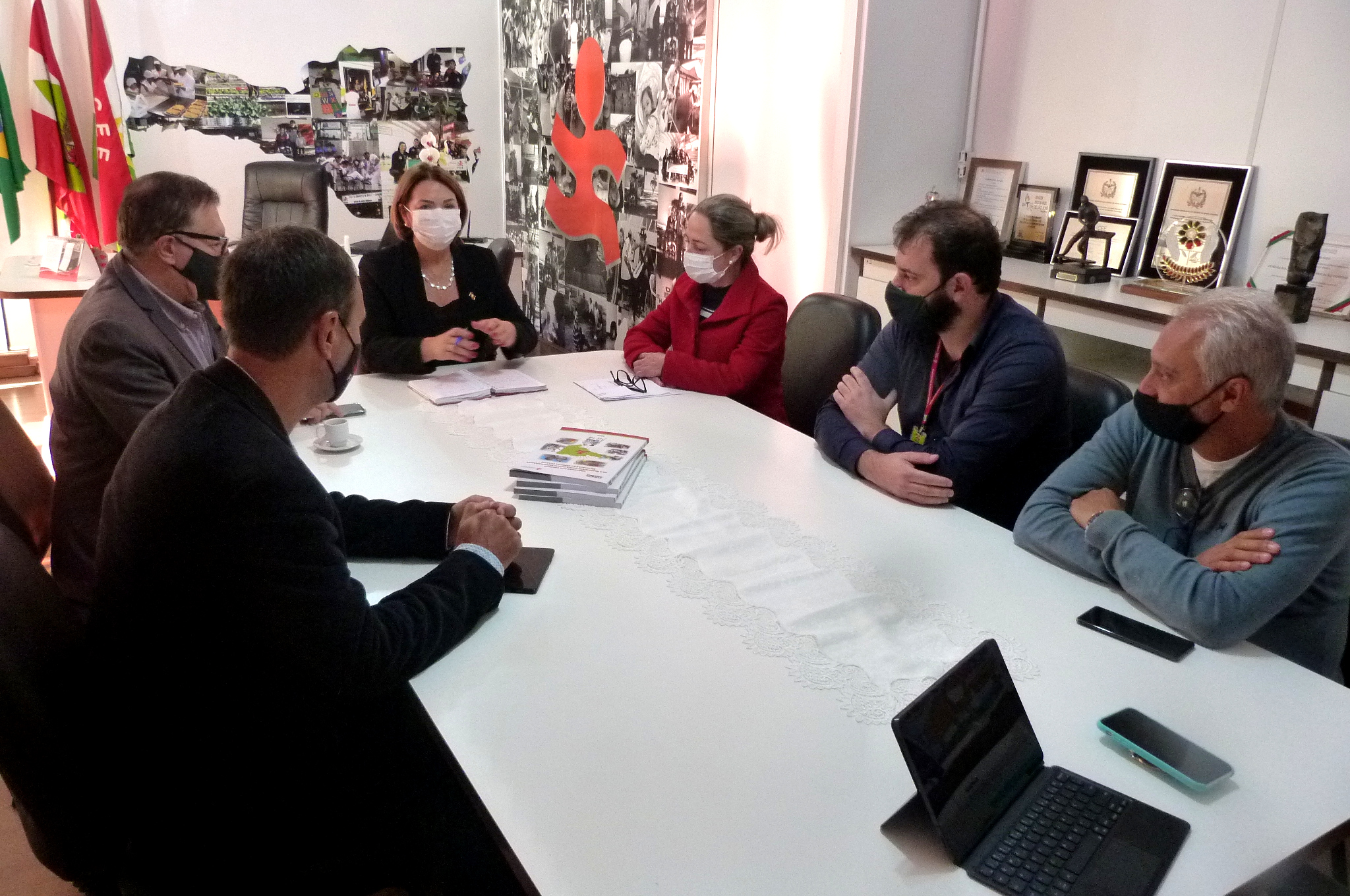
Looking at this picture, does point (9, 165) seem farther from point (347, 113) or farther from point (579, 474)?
point (579, 474)

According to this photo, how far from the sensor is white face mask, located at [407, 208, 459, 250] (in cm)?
263

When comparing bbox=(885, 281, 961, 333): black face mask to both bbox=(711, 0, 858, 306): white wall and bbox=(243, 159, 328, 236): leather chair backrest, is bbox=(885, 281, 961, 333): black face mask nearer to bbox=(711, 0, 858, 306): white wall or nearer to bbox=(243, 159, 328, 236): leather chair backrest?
bbox=(711, 0, 858, 306): white wall

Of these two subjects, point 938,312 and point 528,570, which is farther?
point 938,312

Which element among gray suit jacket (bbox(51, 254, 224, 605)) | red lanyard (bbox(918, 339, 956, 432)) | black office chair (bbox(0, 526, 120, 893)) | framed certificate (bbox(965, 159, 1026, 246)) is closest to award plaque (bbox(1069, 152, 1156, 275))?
framed certificate (bbox(965, 159, 1026, 246))

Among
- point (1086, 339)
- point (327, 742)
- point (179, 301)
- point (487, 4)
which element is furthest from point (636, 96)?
point (327, 742)

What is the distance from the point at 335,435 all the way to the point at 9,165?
12.8 feet

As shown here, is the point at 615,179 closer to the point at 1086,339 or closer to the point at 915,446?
the point at 1086,339

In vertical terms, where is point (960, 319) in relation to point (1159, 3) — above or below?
below

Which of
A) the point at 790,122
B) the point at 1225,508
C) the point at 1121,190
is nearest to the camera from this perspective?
the point at 1225,508

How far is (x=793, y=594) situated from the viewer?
1.47m

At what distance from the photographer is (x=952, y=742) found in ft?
3.16

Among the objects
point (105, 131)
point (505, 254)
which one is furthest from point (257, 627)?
point (105, 131)

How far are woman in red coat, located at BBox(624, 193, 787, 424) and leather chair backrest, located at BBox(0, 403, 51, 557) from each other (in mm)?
1467

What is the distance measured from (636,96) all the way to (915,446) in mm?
2872
